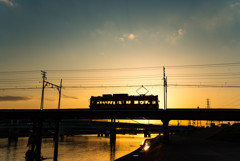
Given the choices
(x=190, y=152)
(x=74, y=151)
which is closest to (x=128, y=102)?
(x=190, y=152)

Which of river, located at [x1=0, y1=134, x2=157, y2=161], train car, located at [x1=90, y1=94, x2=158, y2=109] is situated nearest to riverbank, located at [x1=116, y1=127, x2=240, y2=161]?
train car, located at [x1=90, y1=94, x2=158, y2=109]

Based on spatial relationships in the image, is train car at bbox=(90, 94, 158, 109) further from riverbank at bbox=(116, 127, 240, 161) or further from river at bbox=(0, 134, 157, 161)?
river at bbox=(0, 134, 157, 161)

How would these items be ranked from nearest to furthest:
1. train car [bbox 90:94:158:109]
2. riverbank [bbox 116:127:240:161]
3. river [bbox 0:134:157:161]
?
riverbank [bbox 116:127:240:161]
train car [bbox 90:94:158:109]
river [bbox 0:134:157:161]

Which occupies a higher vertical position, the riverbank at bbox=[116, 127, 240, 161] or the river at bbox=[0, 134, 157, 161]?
the riverbank at bbox=[116, 127, 240, 161]

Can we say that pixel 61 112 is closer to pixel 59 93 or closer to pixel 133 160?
pixel 59 93

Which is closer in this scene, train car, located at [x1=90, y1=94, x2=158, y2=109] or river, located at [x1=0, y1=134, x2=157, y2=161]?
train car, located at [x1=90, y1=94, x2=158, y2=109]

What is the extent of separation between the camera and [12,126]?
116 meters

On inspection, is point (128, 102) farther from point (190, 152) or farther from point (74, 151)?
point (74, 151)

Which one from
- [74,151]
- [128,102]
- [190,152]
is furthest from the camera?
[74,151]

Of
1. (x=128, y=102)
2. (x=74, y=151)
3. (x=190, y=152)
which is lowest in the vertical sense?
(x=74, y=151)

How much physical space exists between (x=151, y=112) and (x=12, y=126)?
10314 centimetres

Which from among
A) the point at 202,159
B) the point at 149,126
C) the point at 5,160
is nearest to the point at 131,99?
the point at 202,159

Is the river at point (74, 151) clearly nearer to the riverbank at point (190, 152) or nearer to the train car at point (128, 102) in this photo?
the riverbank at point (190, 152)

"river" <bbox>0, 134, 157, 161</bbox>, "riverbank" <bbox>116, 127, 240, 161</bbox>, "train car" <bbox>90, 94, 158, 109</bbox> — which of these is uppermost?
"train car" <bbox>90, 94, 158, 109</bbox>
